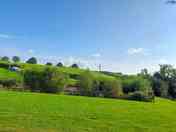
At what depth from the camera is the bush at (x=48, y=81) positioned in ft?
183

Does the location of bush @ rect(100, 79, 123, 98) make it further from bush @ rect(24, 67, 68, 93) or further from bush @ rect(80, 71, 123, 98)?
bush @ rect(24, 67, 68, 93)

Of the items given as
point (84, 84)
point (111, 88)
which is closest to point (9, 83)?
point (84, 84)

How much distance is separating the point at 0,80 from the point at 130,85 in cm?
2833

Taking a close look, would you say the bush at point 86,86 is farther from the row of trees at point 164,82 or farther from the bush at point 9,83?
the row of trees at point 164,82

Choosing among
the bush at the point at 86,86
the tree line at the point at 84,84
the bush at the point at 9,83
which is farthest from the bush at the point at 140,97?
the bush at the point at 9,83

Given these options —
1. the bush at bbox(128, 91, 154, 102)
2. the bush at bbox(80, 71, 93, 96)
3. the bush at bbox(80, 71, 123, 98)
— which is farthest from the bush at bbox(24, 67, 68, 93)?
the bush at bbox(128, 91, 154, 102)

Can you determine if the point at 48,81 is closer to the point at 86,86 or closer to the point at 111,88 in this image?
the point at 86,86

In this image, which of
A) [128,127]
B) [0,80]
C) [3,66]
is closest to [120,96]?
[0,80]

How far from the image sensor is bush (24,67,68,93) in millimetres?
55688

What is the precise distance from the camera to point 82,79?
2413 inches

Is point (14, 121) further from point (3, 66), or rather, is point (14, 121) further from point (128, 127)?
point (3, 66)

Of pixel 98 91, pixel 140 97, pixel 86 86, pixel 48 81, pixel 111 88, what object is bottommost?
pixel 140 97

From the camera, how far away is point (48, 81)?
184ft

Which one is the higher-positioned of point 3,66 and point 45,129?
point 3,66
